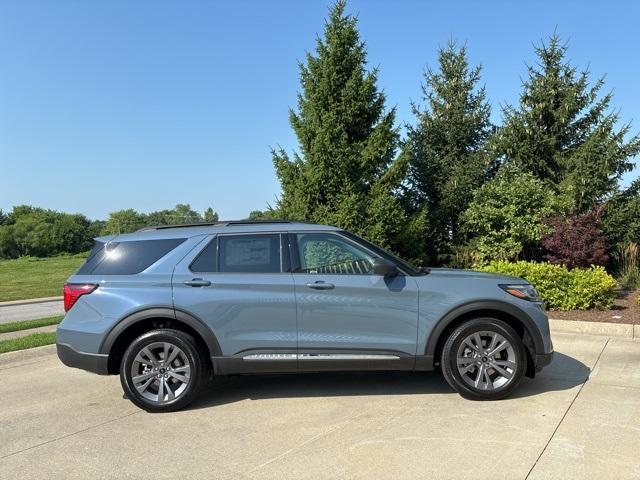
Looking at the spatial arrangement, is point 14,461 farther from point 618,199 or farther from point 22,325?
point 618,199

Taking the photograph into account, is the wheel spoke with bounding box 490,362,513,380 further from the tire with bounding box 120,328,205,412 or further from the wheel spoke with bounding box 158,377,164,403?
the wheel spoke with bounding box 158,377,164,403

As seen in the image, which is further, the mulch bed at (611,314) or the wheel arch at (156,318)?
the mulch bed at (611,314)

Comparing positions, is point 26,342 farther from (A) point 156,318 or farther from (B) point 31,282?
(B) point 31,282

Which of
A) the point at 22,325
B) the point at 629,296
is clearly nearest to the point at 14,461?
the point at 22,325

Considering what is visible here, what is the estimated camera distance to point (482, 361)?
16.4ft

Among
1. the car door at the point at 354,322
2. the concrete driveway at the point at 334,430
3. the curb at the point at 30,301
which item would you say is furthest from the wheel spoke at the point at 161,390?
the curb at the point at 30,301

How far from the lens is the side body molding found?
493 centimetres

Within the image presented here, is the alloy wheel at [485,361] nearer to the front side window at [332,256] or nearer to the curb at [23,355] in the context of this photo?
the front side window at [332,256]

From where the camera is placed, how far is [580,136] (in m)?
15.2

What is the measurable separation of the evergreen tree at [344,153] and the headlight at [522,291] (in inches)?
285

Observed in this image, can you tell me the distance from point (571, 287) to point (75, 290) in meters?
7.75

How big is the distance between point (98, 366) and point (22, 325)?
21.3ft

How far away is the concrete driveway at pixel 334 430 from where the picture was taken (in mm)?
3682

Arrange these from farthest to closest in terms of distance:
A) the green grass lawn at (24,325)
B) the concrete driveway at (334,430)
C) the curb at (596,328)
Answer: the green grass lawn at (24,325) < the curb at (596,328) < the concrete driveway at (334,430)
